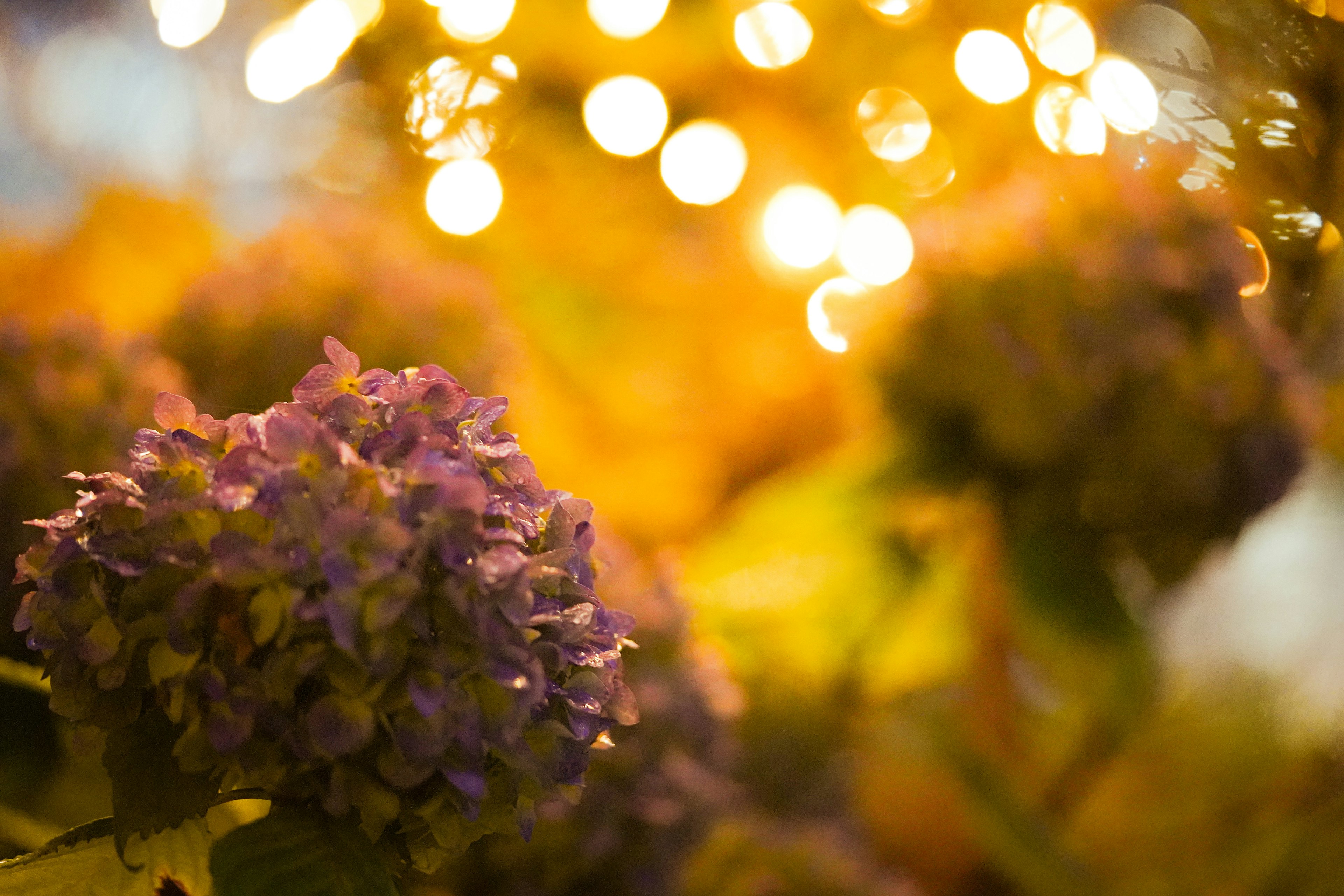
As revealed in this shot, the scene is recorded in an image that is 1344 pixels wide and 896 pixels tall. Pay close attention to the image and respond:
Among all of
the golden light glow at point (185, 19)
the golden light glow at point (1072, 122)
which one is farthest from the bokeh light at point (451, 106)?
the golden light glow at point (1072, 122)

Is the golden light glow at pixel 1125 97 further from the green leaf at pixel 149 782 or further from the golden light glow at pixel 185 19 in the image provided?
the golden light glow at pixel 185 19

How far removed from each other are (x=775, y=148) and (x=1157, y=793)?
78 cm

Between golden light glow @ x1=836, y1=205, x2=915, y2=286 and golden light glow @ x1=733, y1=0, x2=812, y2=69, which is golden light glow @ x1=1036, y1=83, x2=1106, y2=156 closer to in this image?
golden light glow @ x1=836, y1=205, x2=915, y2=286

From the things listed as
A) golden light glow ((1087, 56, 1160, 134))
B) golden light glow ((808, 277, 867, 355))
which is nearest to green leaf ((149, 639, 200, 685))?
golden light glow ((1087, 56, 1160, 134))

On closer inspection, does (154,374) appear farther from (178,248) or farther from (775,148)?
(775,148)

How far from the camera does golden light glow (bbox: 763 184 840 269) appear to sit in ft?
3.89

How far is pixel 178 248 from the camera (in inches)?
34.4

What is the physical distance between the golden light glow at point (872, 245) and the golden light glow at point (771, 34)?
0.18 meters

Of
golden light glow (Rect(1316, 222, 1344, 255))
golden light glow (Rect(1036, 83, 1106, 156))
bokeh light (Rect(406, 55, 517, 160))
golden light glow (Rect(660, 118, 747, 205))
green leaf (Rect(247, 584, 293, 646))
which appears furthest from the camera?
golden light glow (Rect(660, 118, 747, 205))

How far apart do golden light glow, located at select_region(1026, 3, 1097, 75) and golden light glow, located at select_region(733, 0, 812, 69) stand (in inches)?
10.5

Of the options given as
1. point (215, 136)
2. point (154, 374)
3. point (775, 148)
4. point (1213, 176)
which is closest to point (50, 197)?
point (215, 136)

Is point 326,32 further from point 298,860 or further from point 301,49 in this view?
point 298,860

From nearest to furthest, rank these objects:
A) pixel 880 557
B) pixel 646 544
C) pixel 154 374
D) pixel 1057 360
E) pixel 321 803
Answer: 1. pixel 321 803
2. pixel 154 374
3. pixel 1057 360
4. pixel 880 557
5. pixel 646 544

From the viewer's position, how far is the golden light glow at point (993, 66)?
942 millimetres
